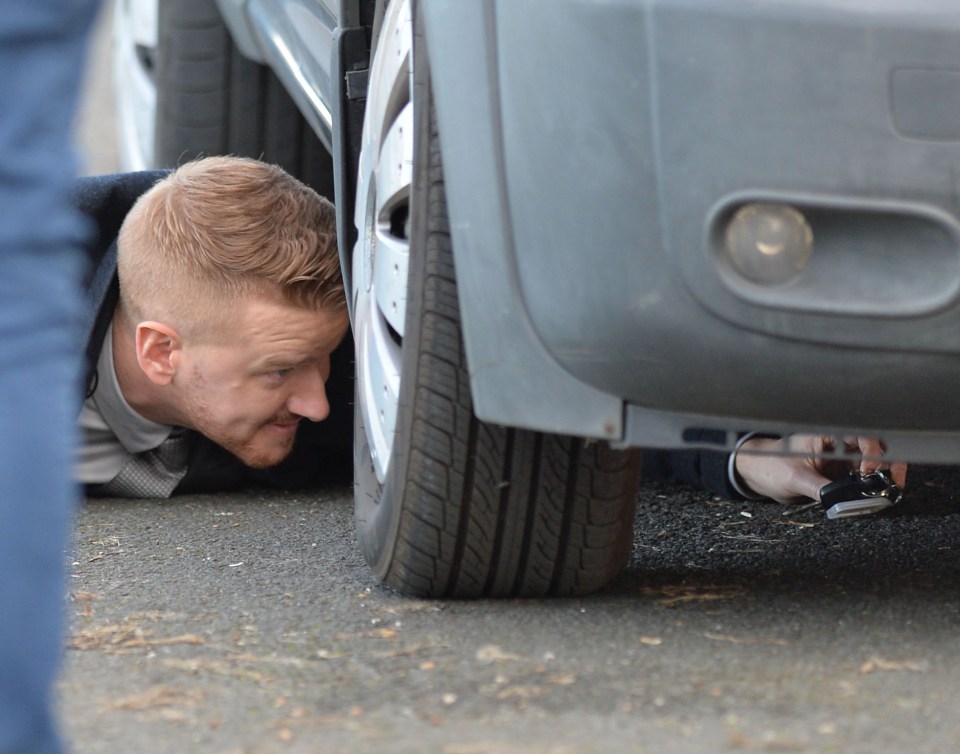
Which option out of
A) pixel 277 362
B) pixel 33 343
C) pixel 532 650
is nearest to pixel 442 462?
pixel 532 650

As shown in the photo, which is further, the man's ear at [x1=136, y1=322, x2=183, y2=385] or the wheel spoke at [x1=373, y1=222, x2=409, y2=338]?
the man's ear at [x1=136, y1=322, x2=183, y2=385]

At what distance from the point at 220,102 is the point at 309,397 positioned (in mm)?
1161

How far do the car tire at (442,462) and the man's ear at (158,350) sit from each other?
0.68 m

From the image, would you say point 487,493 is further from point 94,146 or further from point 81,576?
point 94,146

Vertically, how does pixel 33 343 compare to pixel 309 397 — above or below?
above

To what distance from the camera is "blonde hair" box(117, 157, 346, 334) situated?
7.62 feet

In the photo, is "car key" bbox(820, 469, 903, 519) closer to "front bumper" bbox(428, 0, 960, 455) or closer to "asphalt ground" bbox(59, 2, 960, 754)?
"asphalt ground" bbox(59, 2, 960, 754)

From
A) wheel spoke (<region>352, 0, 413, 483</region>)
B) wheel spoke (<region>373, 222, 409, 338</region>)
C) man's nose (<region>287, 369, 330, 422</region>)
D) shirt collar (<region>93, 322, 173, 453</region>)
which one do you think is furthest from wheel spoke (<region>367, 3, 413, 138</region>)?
shirt collar (<region>93, 322, 173, 453</region>)

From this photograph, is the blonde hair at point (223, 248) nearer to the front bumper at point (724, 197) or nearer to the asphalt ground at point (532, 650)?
the asphalt ground at point (532, 650)

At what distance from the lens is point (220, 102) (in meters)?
3.28

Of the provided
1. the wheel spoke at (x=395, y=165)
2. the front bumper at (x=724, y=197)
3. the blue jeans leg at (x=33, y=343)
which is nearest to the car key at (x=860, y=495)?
the front bumper at (x=724, y=197)

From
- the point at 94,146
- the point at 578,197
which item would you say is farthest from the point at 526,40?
the point at 94,146

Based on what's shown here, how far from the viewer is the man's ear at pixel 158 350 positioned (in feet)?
7.86

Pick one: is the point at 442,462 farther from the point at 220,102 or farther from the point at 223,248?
the point at 220,102
